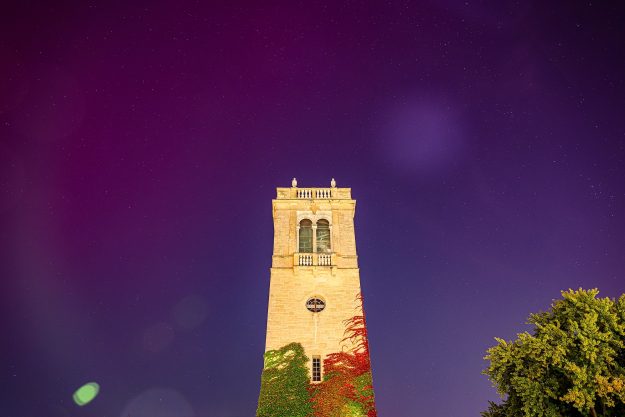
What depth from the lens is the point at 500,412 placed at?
2161 centimetres

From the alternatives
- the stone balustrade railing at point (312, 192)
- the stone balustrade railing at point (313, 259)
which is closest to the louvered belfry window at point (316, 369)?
the stone balustrade railing at point (313, 259)

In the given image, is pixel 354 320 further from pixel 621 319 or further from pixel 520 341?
pixel 621 319

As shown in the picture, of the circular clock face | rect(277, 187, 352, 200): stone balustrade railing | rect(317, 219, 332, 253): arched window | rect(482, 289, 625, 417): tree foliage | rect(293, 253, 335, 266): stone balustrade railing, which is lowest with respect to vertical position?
rect(482, 289, 625, 417): tree foliage

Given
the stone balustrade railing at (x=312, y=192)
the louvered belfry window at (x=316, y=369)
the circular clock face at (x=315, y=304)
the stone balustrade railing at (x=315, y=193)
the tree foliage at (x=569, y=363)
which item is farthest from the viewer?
the stone balustrade railing at (x=312, y=192)

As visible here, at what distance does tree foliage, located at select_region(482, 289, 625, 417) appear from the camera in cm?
1769

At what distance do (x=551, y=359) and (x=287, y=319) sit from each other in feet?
48.5

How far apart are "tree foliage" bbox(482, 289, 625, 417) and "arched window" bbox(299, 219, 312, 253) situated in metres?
14.6

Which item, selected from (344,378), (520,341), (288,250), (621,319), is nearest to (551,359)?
(520,341)

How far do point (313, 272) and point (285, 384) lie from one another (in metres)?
7.39

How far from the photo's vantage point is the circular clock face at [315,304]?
28.4 meters

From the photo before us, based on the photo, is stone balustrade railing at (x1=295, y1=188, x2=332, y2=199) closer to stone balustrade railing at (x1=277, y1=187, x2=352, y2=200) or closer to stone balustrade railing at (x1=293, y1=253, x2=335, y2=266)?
stone balustrade railing at (x1=277, y1=187, x2=352, y2=200)

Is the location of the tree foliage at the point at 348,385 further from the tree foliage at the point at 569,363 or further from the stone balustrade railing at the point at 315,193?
the stone balustrade railing at the point at 315,193

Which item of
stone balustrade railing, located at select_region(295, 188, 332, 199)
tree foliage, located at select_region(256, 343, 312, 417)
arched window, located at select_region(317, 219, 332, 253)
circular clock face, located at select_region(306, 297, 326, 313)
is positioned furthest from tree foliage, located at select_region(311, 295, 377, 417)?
stone balustrade railing, located at select_region(295, 188, 332, 199)

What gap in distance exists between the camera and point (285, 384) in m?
25.0
